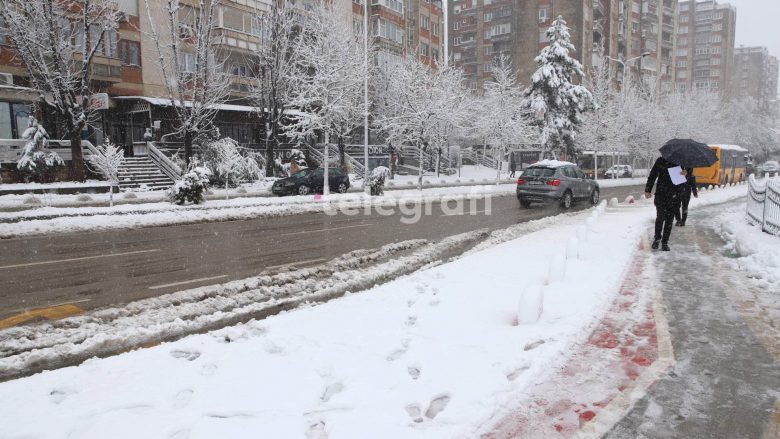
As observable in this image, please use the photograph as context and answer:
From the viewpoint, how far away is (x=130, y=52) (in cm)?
3178

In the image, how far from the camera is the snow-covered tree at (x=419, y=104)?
105 feet

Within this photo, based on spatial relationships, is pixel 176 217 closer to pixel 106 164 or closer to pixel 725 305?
pixel 106 164

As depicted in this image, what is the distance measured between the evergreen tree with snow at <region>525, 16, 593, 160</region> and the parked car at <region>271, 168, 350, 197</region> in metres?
21.4

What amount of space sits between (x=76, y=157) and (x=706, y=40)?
14764 cm

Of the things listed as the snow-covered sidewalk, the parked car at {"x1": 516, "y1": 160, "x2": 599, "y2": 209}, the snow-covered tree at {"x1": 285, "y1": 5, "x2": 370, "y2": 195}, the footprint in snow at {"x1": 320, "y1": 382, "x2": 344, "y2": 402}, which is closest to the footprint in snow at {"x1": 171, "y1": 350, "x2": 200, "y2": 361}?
the snow-covered sidewalk

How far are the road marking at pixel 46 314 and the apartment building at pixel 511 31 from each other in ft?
233

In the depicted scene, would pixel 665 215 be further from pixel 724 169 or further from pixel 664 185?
pixel 724 169

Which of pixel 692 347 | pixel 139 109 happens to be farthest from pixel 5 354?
pixel 139 109

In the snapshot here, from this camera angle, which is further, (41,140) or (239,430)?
(41,140)

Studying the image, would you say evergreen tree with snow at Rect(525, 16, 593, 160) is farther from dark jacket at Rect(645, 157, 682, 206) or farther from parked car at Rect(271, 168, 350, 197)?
dark jacket at Rect(645, 157, 682, 206)

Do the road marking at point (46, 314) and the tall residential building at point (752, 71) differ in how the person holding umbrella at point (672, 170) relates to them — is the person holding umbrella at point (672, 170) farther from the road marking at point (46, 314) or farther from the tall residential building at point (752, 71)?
the tall residential building at point (752, 71)

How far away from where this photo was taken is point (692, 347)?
4.80 m

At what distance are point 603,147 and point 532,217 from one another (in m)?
40.3

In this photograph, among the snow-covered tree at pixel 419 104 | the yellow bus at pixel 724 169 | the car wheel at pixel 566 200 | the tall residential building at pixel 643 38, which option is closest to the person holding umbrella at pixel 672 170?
the car wheel at pixel 566 200
